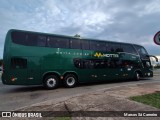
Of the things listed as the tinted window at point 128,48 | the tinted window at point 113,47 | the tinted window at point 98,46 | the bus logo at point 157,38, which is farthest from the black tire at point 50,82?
the bus logo at point 157,38

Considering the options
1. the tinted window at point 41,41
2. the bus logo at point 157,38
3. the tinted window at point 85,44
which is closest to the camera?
the bus logo at point 157,38

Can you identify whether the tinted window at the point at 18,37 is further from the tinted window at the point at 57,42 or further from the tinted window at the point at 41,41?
the tinted window at the point at 57,42

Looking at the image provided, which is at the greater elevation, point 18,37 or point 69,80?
point 18,37

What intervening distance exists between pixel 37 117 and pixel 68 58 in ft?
25.0

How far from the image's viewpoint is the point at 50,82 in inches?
483

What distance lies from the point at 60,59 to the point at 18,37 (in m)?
2.97

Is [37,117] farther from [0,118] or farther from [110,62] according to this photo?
[110,62]

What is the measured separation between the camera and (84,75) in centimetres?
1366

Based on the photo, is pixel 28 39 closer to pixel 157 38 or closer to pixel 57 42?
pixel 57 42

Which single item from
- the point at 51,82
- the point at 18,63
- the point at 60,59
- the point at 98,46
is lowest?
the point at 51,82

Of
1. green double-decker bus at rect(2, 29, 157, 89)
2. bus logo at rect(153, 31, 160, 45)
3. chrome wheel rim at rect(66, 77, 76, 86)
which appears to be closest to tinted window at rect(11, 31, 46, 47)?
green double-decker bus at rect(2, 29, 157, 89)

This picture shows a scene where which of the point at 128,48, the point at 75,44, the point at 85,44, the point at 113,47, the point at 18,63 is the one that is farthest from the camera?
the point at 128,48

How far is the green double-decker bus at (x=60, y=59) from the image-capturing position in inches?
439

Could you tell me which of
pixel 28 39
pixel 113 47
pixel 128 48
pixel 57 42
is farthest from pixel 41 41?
pixel 128 48
